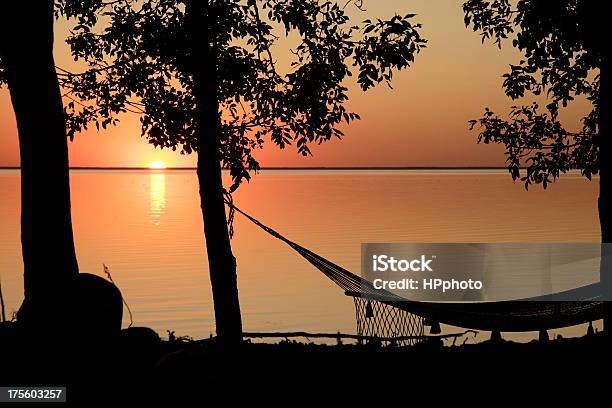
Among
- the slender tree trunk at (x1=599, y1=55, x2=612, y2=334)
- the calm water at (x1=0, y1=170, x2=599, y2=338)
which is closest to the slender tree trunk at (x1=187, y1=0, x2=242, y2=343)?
the slender tree trunk at (x1=599, y1=55, x2=612, y2=334)

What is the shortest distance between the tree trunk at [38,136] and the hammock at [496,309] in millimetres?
3978

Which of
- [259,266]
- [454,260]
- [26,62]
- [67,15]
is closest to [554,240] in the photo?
[454,260]

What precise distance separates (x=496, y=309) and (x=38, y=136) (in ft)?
21.8

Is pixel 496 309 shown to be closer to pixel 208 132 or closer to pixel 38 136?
pixel 208 132

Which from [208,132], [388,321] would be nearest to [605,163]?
[208,132]

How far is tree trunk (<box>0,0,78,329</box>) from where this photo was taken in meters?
6.88

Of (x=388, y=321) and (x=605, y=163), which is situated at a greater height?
(x=605, y=163)

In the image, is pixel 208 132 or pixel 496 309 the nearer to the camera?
pixel 208 132

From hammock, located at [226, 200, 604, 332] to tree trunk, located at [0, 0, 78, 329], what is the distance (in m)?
3.98

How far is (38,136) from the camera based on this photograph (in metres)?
6.89

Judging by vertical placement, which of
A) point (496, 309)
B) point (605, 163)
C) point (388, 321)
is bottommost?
point (388, 321)

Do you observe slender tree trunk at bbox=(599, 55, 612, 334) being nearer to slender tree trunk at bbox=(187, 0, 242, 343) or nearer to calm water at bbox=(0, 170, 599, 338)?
slender tree trunk at bbox=(187, 0, 242, 343)

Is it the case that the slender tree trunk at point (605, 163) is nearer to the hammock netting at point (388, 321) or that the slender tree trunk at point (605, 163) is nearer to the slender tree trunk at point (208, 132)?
the hammock netting at point (388, 321)

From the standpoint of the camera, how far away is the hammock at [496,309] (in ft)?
35.0
